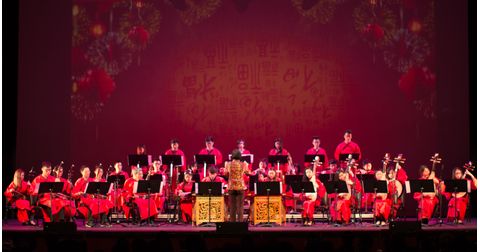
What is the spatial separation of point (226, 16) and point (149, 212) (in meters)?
6.15

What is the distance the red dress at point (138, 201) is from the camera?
14531 mm

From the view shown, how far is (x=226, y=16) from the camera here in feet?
59.4

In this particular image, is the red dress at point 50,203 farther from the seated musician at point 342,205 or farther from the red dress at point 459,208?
the red dress at point 459,208

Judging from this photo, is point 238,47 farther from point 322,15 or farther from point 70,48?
point 70,48

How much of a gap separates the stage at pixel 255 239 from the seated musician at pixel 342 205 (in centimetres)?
117

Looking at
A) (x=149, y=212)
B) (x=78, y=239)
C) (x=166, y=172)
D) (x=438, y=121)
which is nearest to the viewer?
(x=78, y=239)

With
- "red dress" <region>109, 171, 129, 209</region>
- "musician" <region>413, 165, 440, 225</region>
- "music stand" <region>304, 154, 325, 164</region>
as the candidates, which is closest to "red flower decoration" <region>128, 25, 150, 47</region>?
"red dress" <region>109, 171, 129, 209</region>

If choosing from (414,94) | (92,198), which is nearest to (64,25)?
(92,198)

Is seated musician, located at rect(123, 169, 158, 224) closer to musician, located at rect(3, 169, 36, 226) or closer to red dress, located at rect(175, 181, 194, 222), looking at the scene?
red dress, located at rect(175, 181, 194, 222)

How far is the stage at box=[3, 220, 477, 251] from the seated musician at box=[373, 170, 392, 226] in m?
1.21

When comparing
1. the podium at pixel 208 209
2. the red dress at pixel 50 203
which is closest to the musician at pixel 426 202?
the podium at pixel 208 209

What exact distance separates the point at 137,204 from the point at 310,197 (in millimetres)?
3670

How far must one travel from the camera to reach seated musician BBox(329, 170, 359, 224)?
1427 cm

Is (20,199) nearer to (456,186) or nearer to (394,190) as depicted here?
(394,190)
